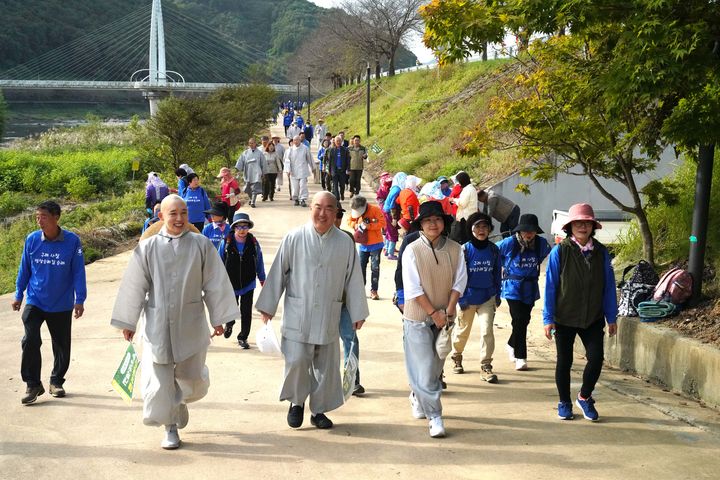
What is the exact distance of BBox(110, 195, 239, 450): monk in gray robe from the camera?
6.02 metres

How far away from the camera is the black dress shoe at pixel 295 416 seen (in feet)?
21.2

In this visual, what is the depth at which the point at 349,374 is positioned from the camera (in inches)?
266

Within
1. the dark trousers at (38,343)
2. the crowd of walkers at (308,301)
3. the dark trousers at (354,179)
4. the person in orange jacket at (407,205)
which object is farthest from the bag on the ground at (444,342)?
the dark trousers at (354,179)

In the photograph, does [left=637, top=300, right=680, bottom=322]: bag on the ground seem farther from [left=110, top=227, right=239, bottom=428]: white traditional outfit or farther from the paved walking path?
[left=110, top=227, right=239, bottom=428]: white traditional outfit

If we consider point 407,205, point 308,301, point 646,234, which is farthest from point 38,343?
point 646,234

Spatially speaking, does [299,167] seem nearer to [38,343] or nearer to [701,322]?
[38,343]

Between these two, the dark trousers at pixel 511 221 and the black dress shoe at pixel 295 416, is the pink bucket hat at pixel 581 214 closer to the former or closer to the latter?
the black dress shoe at pixel 295 416

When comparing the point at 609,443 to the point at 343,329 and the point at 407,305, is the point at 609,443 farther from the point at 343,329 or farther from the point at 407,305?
the point at 343,329

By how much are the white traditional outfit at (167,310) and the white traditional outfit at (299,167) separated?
14939 mm

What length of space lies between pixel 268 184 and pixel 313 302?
16199mm

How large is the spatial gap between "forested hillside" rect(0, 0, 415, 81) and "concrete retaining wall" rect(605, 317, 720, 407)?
86949 millimetres

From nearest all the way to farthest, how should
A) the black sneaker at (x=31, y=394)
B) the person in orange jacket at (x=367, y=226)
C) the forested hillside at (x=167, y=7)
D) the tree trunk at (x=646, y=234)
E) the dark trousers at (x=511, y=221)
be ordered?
the black sneaker at (x=31, y=394)
the tree trunk at (x=646, y=234)
the person in orange jacket at (x=367, y=226)
the dark trousers at (x=511, y=221)
the forested hillside at (x=167, y=7)

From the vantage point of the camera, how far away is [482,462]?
5.71 meters

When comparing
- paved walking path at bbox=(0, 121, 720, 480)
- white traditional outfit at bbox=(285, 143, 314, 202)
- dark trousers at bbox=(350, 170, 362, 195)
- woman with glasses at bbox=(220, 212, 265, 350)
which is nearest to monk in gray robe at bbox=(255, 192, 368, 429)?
paved walking path at bbox=(0, 121, 720, 480)
